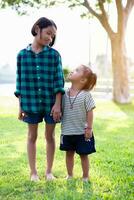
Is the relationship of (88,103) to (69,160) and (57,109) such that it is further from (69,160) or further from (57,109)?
(69,160)

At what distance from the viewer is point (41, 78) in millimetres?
4703

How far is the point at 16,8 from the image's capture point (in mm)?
16531

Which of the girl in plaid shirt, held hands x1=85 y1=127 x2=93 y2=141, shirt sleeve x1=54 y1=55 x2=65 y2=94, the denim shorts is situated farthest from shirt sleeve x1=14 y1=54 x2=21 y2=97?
held hands x1=85 y1=127 x2=93 y2=141

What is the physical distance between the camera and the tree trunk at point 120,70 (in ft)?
54.5

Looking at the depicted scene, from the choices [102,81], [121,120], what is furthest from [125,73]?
[102,81]

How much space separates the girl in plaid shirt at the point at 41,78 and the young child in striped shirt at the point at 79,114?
0.11 m

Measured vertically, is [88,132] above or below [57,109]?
below

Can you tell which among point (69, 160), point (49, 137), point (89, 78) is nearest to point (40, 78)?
point (89, 78)

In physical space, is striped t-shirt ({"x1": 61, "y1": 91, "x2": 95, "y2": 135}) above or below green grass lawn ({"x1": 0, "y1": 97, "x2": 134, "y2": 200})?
above

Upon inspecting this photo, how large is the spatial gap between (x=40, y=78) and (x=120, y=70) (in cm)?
1223

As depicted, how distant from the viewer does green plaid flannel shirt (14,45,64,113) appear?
15.4ft

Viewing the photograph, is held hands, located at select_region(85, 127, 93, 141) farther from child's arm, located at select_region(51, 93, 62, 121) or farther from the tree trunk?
the tree trunk

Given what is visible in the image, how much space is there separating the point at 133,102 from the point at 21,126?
304 inches

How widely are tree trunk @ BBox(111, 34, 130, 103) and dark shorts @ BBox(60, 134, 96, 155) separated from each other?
1199 cm
